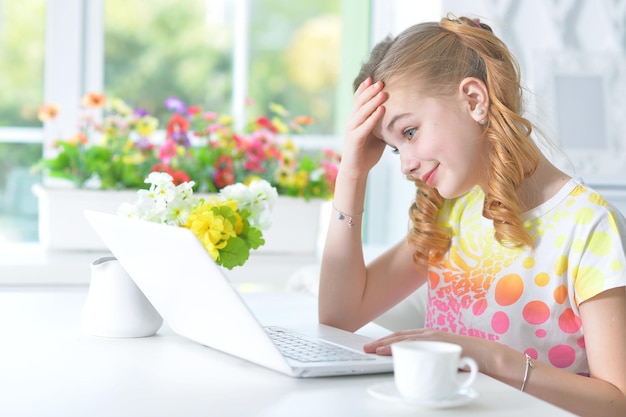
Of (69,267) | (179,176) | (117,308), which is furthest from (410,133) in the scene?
(69,267)

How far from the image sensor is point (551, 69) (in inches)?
113

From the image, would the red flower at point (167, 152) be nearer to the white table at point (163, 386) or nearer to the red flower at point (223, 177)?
the red flower at point (223, 177)

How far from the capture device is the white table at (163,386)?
94cm

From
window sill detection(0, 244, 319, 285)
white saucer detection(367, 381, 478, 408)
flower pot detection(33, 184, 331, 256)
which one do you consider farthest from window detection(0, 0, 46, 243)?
white saucer detection(367, 381, 478, 408)

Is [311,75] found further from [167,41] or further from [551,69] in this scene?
[551,69]

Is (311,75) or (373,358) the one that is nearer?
(373,358)

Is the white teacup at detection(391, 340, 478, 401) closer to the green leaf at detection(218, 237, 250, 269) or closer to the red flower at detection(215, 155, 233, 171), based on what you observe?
the green leaf at detection(218, 237, 250, 269)

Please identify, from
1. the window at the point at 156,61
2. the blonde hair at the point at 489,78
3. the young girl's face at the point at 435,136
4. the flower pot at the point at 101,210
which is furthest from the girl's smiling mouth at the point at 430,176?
the window at the point at 156,61

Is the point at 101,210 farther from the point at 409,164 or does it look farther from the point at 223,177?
the point at 409,164

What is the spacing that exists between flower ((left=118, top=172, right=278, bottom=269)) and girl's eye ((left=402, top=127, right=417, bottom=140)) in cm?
27

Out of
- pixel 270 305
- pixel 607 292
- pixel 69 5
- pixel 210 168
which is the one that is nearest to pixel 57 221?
pixel 210 168

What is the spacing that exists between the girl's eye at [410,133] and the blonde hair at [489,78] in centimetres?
6

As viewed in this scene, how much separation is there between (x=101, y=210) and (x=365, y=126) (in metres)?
1.41

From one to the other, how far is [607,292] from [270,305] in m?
0.67
